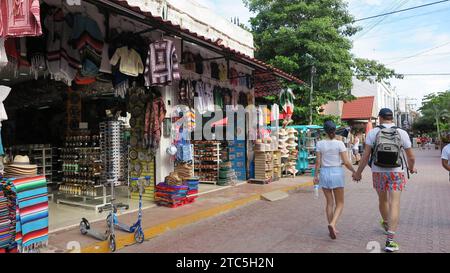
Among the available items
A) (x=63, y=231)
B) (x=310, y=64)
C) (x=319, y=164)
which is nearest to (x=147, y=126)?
(x=63, y=231)

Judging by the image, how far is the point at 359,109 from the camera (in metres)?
31.3

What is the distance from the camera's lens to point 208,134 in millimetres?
13000

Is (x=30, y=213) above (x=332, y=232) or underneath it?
above

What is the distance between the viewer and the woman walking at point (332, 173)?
565cm

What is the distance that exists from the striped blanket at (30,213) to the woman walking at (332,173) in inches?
171

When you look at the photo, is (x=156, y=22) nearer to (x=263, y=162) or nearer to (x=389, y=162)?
(x=389, y=162)

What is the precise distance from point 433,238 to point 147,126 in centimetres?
614

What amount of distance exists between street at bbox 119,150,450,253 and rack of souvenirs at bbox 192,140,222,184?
3.25 meters

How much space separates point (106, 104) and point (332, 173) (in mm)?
9404

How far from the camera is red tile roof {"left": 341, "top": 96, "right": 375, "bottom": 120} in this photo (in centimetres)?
3041

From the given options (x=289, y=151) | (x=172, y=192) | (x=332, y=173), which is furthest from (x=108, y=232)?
(x=289, y=151)

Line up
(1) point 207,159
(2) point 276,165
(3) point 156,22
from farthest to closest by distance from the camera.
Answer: (2) point 276,165 → (1) point 207,159 → (3) point 156,22

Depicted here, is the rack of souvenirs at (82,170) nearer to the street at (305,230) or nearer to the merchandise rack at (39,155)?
the merchandise rack at (39,155)
